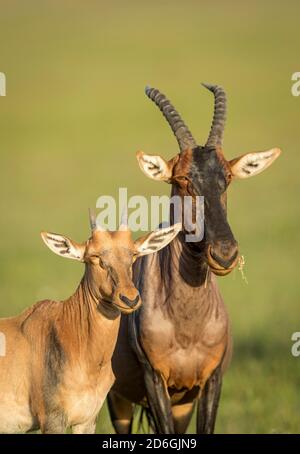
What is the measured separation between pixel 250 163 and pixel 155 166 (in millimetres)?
877

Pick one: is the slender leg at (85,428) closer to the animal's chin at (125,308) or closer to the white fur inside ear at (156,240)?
the animal's chin at (125,308)

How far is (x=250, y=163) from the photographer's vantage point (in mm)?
14180

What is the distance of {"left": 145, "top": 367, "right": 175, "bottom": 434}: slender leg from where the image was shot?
13.8 metres

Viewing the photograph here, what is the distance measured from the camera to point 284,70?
38875mm

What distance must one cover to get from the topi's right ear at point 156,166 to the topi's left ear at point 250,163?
55cm

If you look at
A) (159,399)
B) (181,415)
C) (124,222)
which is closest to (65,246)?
(124,222)

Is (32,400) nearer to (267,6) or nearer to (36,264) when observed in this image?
(36,264)

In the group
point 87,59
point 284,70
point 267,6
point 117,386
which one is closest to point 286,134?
point 284,70

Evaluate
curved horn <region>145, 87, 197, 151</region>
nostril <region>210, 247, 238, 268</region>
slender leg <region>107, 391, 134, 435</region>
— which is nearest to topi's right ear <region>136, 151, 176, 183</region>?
curved horn <region>145, 87, 197, 151</region>

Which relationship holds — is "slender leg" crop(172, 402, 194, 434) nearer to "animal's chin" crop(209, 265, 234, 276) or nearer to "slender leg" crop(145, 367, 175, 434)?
"slender leg" crop(145, 367, 175, 434)

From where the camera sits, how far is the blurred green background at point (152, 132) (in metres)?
22.0

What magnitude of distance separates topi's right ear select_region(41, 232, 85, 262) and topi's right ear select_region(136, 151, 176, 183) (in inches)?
60.7

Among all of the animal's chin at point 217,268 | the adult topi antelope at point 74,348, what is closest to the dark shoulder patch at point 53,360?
the adult topi antelope at point 74,348

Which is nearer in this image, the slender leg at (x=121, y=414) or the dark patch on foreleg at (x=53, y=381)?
the dark patch on foreleg at (x=53, y=381)
